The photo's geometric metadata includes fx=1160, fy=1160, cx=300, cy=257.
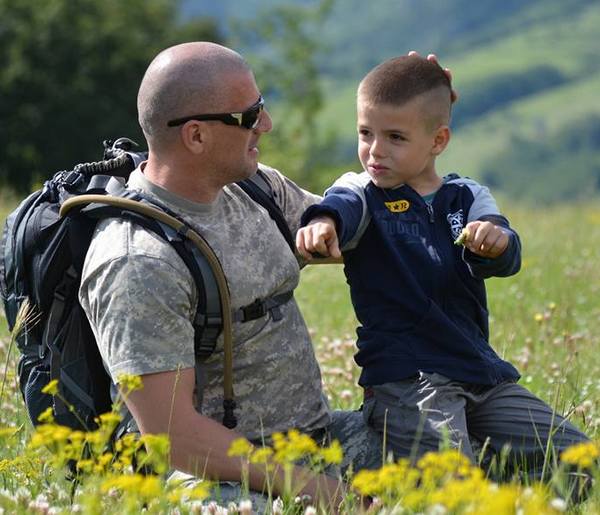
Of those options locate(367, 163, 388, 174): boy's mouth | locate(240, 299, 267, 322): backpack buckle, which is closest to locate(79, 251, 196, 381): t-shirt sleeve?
locate(240, 299, 267, 322): backpack buckle

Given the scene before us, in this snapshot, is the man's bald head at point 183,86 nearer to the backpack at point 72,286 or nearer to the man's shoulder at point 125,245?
the backpack at point 72,286

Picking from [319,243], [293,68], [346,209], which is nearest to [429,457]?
[319,243]

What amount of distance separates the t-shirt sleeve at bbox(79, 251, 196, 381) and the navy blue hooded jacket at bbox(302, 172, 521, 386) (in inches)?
29.0

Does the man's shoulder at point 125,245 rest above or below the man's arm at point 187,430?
above

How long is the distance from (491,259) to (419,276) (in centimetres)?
39

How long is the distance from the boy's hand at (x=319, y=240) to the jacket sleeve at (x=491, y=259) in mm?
669

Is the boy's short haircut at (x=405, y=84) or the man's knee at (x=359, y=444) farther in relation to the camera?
the man's knee at (x=359, y=444)

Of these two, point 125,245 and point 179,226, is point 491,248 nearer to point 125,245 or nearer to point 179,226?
point 179,226

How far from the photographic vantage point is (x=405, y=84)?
5188 millimetres

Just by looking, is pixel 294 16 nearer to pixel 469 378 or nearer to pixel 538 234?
pixel 538 234

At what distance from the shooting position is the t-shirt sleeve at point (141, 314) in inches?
187

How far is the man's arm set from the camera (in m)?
4.76

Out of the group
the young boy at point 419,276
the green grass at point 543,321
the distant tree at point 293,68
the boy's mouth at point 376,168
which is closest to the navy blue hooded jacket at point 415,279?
the young boy at point 419,276

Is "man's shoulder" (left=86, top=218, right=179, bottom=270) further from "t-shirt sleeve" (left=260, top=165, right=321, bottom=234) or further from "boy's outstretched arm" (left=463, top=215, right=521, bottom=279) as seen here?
"boy's outstretched arm" (left=463, top=215, right=521, bottom=279)
